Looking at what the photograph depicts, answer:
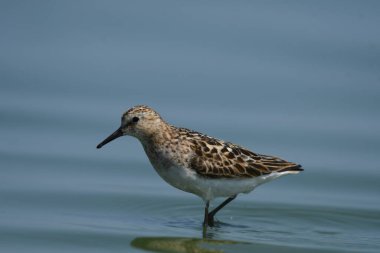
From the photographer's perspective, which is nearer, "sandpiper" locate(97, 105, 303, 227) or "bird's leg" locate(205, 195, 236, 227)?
"sandpiper" locate(97, 105, 303, 227)

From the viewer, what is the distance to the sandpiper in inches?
537

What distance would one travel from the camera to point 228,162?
45.6 feet

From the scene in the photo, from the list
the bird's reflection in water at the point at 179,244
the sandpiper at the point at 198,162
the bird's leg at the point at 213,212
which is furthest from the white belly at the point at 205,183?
the bird's reflection in water at the point at 179,244

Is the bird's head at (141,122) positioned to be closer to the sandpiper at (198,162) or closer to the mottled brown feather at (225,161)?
the sandpiper at (198,162)

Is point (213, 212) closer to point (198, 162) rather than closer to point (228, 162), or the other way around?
point (228, 162)

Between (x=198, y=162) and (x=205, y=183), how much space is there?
312 millimetres

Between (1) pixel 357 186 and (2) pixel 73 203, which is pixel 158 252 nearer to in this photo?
(2) pixel 73 203

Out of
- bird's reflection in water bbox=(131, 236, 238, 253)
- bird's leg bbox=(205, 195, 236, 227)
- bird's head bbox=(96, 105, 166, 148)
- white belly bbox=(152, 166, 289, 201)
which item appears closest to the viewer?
bird's reflection in water bbox=(131, 236, 238, 253)

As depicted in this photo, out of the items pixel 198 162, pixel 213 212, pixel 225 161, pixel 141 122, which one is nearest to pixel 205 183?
pixel 198 162

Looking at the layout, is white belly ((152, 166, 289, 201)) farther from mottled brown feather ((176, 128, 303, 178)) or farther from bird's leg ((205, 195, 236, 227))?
bird's leg ((205, 195, 236, 227))

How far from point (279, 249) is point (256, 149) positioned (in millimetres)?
3676

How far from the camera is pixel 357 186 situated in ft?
51.8

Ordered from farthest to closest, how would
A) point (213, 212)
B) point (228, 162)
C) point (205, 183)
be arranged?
point (213, 212), point (228, 162), point (205, 183)

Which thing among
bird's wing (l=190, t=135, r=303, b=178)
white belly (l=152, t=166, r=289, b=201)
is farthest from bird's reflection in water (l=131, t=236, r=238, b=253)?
bird's wing (l=190, t=135, r=303, b=178)
